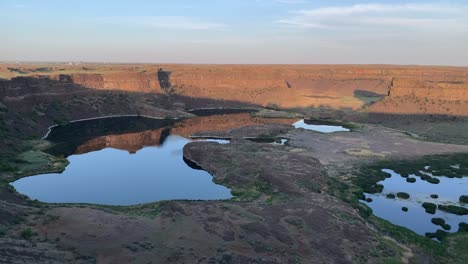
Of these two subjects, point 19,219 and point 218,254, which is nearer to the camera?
point 218,254

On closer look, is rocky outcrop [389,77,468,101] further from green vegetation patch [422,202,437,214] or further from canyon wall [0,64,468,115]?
green vegetation patch [422,202,437,214]

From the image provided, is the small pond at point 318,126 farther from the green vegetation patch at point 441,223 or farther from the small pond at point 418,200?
the green vegetation patch at point 441,223

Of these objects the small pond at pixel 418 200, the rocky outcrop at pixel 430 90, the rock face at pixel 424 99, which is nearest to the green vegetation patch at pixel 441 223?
the small pond at pixel 418 200

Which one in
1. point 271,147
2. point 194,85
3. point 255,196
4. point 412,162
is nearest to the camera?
point 255,196

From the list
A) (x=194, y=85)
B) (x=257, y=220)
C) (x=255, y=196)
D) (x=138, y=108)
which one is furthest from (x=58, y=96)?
(x=257, y=220)

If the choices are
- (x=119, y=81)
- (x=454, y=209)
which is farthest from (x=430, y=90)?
(x=119, y=81)

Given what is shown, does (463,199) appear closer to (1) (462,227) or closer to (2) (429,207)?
(2) (429,207)

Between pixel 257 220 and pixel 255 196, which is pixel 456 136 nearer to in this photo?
pixel 255 196
